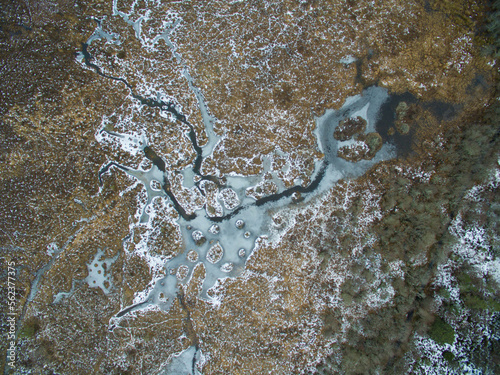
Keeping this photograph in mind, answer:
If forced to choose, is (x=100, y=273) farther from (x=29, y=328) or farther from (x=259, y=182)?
(x=259, y=182)

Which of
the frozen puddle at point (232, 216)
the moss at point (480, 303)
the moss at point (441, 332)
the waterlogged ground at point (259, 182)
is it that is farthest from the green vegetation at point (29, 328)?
the moss at point (480, 303)

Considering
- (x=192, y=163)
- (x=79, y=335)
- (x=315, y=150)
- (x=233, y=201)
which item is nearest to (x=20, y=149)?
(x=192, y=163)

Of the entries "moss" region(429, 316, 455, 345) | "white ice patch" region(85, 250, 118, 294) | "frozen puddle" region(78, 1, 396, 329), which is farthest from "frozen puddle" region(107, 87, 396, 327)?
"moss" region(429, 316, 455, 345)

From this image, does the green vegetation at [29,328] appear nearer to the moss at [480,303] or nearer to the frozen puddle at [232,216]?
the frozen puddle at [232,216]

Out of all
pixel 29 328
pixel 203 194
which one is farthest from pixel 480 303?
pixel 29 328

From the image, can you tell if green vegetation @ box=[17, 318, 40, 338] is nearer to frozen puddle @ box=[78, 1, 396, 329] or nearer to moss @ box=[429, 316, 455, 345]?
frozen puddle @ box=[78, 1, 396, 329]

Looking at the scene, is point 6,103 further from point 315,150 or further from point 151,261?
point 315,150
